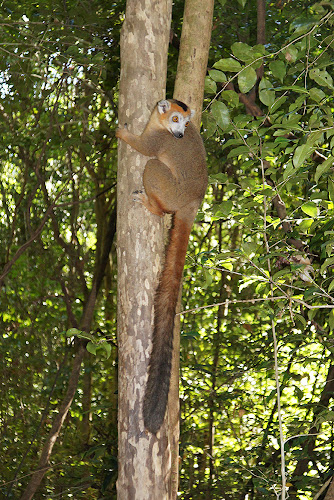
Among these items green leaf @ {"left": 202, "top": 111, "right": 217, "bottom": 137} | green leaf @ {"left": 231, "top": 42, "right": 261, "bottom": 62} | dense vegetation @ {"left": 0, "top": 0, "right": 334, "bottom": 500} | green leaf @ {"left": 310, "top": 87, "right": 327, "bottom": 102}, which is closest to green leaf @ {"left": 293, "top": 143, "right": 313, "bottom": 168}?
green leaf @ {"left": 310, "top": 87, "right": 327, "bottom": 102}

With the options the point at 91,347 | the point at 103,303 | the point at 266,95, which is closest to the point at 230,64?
the point at 266,95

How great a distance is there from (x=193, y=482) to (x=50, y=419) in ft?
6.86

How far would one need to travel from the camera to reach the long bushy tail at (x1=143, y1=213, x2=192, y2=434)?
227 cm

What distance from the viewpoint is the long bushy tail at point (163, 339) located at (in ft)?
7.43

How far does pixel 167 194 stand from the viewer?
2924mm

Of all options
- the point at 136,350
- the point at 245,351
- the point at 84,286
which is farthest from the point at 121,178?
the point at 84,286

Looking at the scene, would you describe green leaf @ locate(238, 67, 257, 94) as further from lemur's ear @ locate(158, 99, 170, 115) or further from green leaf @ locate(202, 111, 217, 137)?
green leaf @ locate(202, 111, 217, 137)

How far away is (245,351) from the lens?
18.5 feet

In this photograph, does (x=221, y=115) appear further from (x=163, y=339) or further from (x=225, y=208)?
(x=163, y=339)

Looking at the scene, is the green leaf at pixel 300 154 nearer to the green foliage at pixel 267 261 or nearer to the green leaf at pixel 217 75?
the green foliage at pixel 267 261

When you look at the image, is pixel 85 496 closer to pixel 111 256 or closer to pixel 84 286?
pixel 84 286

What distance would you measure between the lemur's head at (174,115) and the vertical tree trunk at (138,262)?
8.1 inches

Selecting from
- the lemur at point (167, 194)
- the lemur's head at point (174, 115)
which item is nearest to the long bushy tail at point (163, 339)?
the lemur at point (167, 194)

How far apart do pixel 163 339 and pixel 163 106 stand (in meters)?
1.23
